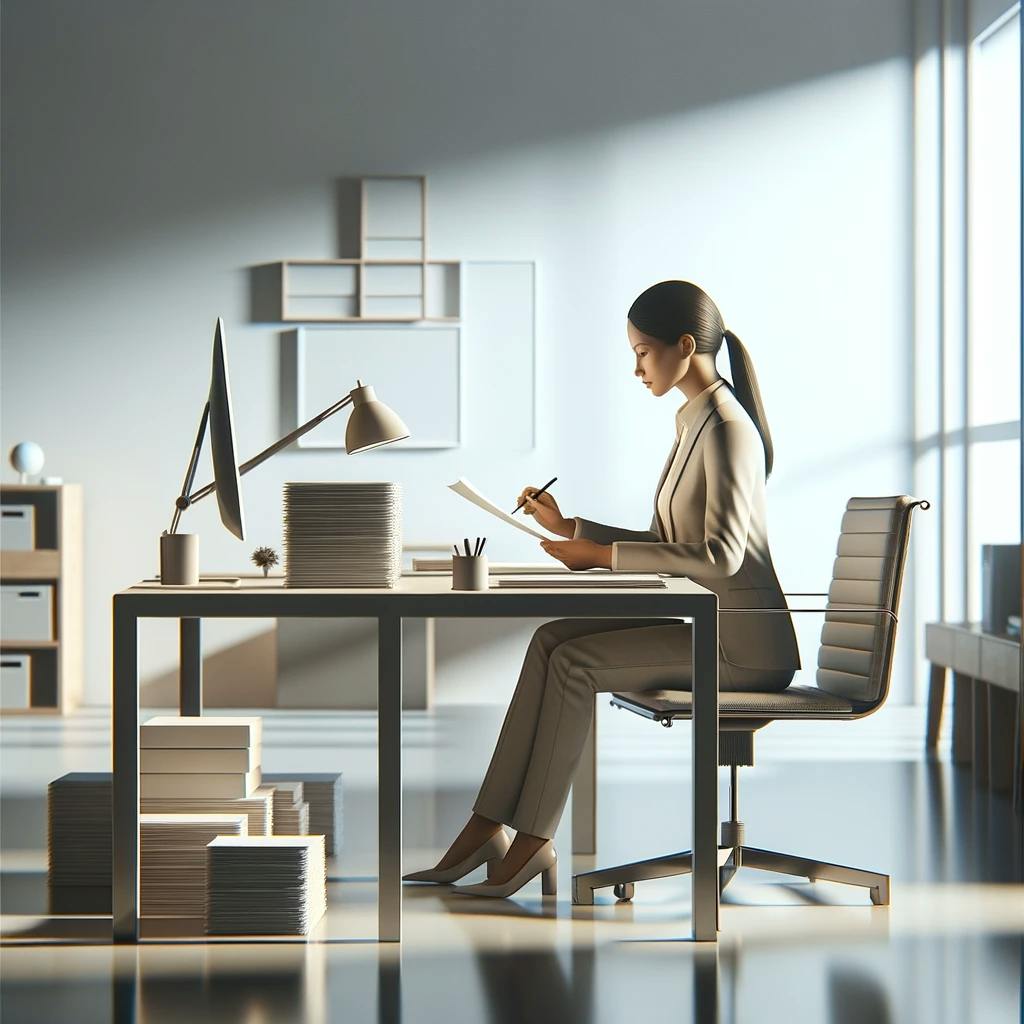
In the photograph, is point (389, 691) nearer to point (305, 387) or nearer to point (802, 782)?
point (802, 782)

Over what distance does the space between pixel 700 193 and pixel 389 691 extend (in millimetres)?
4352

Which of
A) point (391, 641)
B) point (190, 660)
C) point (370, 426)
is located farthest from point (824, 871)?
point (190, 660)

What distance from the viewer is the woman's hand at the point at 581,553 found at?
3053 millimetres

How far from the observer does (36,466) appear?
6289mm

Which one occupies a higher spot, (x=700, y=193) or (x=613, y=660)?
(x=700, y=193)

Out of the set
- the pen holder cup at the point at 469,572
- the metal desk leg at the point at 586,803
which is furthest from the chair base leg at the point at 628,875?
the pen holder cup at the point at 469,572

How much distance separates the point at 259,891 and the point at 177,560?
2.30ft

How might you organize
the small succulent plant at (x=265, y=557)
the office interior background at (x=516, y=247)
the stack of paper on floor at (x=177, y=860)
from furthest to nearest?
the office interior background at (x=516, y=247), the small succulent plant at (x=265, y=557), the stack of paper on floor at (x=177, y=860)

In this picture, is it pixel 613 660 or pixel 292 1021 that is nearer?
pixel 292 1021

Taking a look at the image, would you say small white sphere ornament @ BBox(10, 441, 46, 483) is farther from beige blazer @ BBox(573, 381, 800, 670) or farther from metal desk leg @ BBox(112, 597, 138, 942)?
beige blazer @ BBox(573, 381, 800, 670)

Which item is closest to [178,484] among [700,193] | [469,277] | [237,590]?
[469,277]

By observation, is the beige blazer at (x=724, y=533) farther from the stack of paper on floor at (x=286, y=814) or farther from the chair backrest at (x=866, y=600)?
the stack of paper on floor at (x=286, y=814)

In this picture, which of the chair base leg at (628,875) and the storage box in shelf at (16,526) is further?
the storage box in shelf at (16,526)

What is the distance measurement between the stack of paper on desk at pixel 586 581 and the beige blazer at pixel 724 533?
0.15ft
